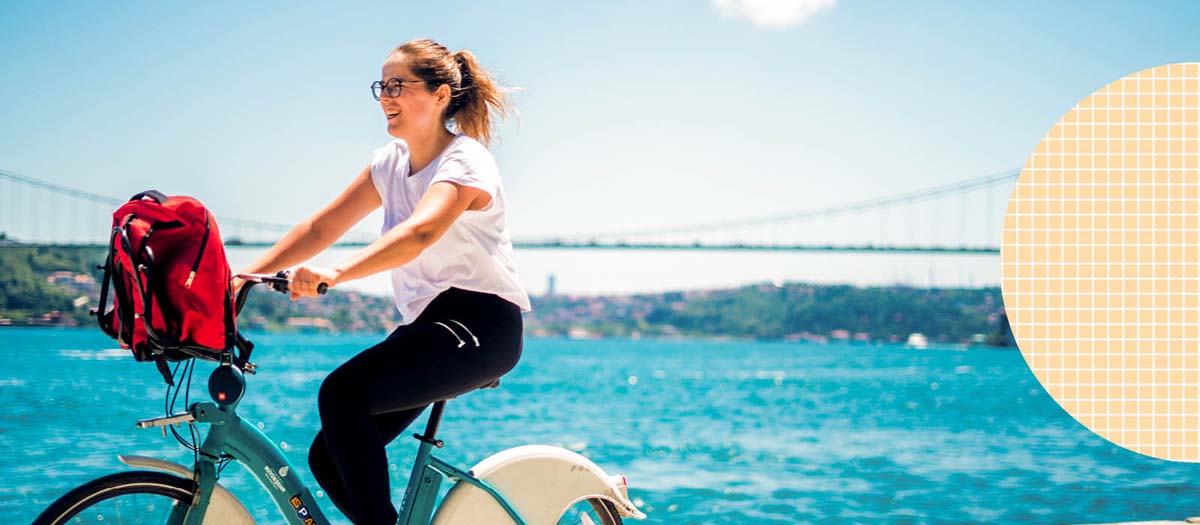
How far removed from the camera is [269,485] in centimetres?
202

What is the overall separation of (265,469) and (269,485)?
31mm

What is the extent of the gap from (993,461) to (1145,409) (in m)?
10.9

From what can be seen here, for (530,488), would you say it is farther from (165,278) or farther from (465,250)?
(165,278)

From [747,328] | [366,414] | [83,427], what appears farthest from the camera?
[747,328]

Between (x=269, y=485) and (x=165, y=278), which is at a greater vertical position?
(x=165, y=278)

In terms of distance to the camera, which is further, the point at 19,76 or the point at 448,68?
the point at 19,76

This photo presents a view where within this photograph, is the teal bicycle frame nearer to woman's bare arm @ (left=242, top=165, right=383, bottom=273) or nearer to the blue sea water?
woman's bare arm @ (left=242, top=165, right=383, bottom=273)

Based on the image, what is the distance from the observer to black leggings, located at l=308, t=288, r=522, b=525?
1.96 meters

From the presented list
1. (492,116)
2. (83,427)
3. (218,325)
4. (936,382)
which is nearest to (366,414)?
(218,325)

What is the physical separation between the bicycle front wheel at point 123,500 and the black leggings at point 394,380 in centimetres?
28

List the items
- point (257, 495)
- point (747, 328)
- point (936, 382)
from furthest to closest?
1. point (747, 328)
2. point (936, 382)
3. point (257, 495)

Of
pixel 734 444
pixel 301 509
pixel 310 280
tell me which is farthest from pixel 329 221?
pixel 734 444

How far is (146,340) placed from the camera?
181 centimetres

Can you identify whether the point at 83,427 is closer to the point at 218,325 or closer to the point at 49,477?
the point at 49,477
